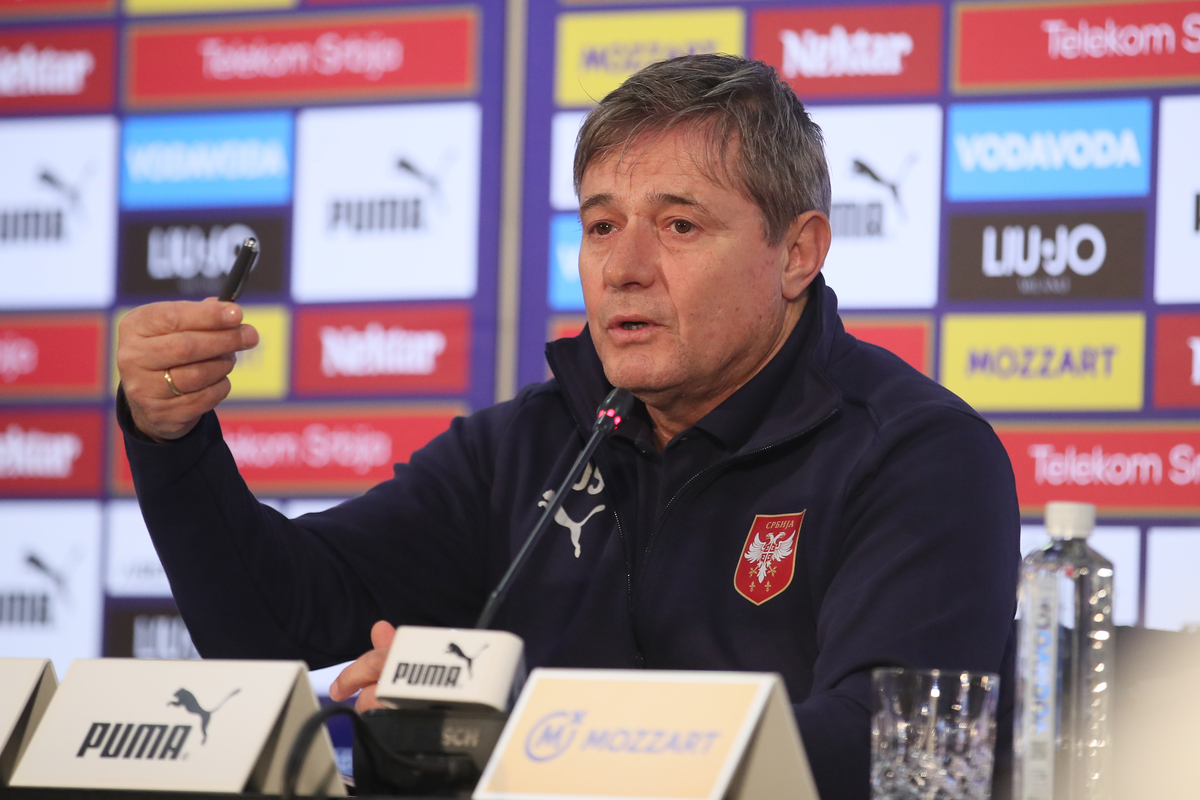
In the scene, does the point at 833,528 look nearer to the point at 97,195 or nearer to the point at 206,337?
the point at 206,337

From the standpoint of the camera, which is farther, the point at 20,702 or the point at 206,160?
the point at 206,160

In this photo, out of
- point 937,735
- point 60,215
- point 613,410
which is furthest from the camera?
point 60,215

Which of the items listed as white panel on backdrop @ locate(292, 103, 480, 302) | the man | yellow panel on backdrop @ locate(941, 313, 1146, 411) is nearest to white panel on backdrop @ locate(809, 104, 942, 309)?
yellow panel on backdrop @ locate(941, 313, 1146, 411)

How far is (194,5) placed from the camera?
3.01 m

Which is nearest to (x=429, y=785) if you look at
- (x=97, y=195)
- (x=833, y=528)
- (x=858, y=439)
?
(x=833, y=528)

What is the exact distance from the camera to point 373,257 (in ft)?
9.30

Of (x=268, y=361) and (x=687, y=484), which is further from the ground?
(x=268, y=361)

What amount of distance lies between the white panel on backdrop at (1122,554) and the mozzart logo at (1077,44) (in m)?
0.88

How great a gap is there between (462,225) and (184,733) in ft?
6.52

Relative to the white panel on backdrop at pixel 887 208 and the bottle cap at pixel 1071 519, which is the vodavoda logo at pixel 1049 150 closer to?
the white panel on backdrop at pixel 887 208

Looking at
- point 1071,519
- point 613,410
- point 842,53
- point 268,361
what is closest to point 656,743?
point 1071,519

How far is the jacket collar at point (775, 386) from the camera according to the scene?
1.48 meters

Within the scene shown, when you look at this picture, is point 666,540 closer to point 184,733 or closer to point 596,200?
point 596,200

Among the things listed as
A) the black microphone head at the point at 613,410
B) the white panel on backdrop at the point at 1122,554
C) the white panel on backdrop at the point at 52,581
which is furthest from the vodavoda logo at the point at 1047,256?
the white panel on backdrop at the point at 52,581
